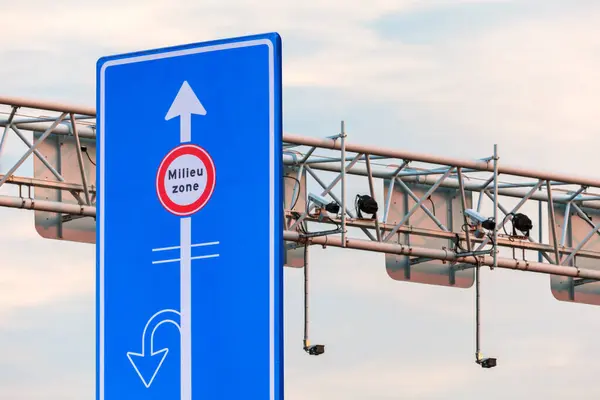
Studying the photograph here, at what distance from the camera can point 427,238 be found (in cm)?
2436

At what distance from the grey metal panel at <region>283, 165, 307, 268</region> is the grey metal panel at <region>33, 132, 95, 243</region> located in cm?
324

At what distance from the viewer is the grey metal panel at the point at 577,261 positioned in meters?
26.2

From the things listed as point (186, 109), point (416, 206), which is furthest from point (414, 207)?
point (186, 109)

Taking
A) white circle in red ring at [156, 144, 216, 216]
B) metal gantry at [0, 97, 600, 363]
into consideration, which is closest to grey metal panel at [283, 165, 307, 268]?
metal gantry at [0, 97, 600, 363]

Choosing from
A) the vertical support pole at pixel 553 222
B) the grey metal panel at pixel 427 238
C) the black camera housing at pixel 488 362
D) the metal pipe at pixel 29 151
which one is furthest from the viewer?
the vertical support pole at pixel 553 222

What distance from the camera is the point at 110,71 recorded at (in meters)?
4.55

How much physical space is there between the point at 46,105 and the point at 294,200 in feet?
15.3

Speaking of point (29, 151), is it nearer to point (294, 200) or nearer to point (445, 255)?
point (294, 200)

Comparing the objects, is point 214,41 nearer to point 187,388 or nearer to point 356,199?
point 187,388

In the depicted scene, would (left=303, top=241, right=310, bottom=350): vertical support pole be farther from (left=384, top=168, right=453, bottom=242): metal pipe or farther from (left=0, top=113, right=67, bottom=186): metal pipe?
(left=0, top=113, right=67, bottom=186): metal pipe

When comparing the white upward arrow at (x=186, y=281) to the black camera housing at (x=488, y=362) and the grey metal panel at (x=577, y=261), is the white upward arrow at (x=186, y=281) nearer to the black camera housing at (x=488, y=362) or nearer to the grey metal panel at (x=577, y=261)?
the black camera housing at (x=488, y=362)

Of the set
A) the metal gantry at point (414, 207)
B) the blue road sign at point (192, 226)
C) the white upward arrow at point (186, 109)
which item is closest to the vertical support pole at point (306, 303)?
the metal gantry at point (414, 207)

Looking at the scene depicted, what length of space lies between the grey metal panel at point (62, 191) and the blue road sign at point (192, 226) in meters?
16.3

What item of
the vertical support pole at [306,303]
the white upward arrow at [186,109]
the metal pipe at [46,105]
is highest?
the metal pipe at [46,105]
